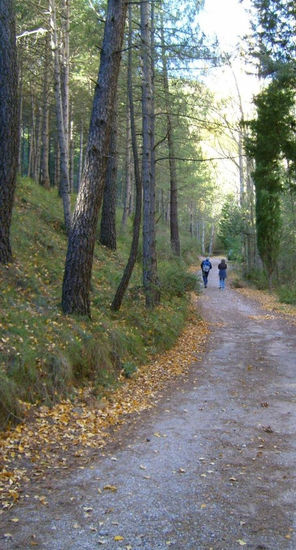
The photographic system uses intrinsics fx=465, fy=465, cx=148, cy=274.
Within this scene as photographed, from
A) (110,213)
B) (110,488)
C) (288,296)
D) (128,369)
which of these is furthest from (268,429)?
(288,296)

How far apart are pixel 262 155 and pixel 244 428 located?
9.65 m

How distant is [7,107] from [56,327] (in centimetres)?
418

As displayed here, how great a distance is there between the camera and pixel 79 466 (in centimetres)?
485

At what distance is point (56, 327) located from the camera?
7.64m

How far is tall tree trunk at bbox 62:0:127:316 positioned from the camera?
8586mm

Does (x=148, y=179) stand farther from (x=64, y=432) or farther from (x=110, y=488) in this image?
(x=110, y=488)

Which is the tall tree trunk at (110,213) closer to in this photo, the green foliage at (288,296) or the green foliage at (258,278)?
the green foliage at (288,296)

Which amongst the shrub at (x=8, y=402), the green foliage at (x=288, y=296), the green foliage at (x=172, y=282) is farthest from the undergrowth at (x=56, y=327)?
the green foliage at (x=288, y=296)

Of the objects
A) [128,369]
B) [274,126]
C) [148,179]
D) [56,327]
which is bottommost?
[128,369]

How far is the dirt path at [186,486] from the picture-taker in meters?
3.49

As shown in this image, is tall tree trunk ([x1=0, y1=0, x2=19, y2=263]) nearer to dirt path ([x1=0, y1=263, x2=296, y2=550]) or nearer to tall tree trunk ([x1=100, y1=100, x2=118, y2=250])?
dirt path ([x1=0, y1=263, x2=296, y2=550])

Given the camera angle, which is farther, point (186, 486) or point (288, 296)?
point (288, 296)

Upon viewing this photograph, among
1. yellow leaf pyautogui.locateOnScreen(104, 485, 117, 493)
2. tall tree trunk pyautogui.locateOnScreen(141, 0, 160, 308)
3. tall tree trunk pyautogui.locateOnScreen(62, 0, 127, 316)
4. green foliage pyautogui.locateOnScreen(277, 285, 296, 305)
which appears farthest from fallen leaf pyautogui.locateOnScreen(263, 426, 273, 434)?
green foliage pyautogui.locateOnScreen(277, 285, 296, 305)

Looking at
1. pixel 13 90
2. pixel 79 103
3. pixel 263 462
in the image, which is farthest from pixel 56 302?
pixel 79 103
